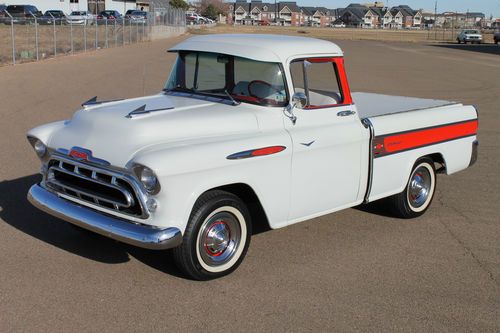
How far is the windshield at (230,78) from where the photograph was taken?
5.02m

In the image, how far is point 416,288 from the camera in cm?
457

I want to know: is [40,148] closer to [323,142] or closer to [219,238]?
[219,238]

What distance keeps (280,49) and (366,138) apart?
45.0 inches

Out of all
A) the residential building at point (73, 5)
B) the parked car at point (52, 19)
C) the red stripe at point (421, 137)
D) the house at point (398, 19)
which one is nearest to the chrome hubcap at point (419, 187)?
the red stripe at point (421, 137)

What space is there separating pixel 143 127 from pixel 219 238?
103cm

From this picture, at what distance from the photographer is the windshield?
5020mm

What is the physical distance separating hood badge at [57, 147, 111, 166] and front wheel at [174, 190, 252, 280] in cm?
79

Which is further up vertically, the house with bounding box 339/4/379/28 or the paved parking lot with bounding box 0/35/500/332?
the house with bounding box 339/4/379/28

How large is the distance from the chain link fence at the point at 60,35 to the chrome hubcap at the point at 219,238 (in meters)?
17.6

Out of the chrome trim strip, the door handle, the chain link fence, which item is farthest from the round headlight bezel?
the chain link fence

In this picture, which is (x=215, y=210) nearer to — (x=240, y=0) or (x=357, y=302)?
(x=357, y=302)

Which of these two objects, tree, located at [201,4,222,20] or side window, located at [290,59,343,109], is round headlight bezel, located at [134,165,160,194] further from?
tree, located at [201,4,222,20]

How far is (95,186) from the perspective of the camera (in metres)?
4.49

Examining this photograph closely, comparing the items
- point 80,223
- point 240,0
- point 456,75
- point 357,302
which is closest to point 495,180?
point 357,302
